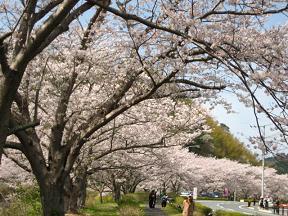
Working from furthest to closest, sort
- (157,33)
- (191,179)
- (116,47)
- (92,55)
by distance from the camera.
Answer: (191,179) < (92,55) < (116,47) < (157,33)

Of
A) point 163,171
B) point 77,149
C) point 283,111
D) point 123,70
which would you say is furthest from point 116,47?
point 163,171

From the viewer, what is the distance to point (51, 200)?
9.74m

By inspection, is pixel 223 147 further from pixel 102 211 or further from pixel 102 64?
pixel 102 64

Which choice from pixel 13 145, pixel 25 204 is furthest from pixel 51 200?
pixel 25 204

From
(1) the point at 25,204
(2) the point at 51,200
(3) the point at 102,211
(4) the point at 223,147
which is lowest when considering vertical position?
(3) the point at 102,211

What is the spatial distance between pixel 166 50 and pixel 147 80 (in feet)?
5.63

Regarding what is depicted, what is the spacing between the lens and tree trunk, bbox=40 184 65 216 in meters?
9.63

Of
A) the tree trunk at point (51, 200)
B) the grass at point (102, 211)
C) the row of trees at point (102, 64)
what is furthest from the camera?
the grass at point (102, 211)

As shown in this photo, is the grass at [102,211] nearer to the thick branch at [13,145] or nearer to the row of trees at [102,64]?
the row of trees at [102,64]

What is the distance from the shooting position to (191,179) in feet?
153

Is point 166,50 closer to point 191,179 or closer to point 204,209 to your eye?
point 204,209

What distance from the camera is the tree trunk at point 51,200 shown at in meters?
9.63

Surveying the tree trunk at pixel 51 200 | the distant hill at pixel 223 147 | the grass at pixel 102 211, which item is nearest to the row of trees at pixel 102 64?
the tree trunk at pixel 51 200

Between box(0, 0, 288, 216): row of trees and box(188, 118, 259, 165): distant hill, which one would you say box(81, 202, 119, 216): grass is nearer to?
box(0, 0, 288, 216): row of trees
